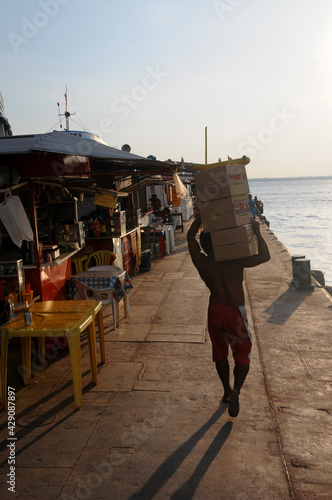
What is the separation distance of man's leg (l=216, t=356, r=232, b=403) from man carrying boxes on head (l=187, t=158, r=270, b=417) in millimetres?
35

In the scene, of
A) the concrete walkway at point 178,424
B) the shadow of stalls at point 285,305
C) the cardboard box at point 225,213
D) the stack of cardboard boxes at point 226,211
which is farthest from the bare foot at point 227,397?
the shadow of stalls at point 285,305

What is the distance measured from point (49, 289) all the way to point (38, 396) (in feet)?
6.87

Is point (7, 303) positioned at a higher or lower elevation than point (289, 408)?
higher

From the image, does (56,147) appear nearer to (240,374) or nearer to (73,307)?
(73,307)

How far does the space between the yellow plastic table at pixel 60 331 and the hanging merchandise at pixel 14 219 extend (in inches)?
50.1

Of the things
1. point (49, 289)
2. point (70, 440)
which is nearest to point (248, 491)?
point (70, 440)

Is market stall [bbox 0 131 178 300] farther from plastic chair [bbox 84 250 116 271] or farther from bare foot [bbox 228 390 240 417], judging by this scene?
bare foot [bbox 228 390 240 417]

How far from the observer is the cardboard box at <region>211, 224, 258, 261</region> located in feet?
14.2

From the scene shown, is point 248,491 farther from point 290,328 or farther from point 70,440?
point 290,328

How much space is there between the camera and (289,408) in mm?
4609

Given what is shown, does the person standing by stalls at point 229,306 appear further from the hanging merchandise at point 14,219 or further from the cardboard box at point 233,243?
the hanging merchandise at point 14,219

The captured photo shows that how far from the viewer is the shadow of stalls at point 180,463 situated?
3.38 metres

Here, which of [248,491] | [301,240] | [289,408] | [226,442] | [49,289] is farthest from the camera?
[301,240]

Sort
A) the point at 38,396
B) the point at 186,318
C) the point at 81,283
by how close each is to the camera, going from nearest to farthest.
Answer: the point at 38,396, the point at 81,283, the point at 186,318
